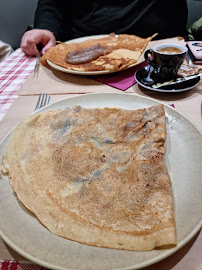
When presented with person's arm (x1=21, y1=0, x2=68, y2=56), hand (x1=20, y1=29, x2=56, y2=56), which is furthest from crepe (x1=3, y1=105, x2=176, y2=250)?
person's arm (x1=21, y1=0, x2=68, y2=56)

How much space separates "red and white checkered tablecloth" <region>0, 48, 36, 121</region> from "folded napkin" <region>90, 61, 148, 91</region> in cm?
50

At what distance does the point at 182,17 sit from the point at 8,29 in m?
2.67

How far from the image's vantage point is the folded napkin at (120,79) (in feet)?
4.06

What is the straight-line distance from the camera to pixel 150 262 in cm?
43

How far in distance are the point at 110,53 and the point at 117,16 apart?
0.70 meters

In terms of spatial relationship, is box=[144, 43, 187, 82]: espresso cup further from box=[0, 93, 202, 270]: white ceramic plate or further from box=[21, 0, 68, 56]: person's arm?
box=[21, 0, 68, 56]: person's arm

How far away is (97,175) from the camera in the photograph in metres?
0.65

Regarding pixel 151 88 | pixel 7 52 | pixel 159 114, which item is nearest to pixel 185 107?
pixel 151 88

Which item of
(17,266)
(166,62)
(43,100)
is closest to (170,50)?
(166,62)

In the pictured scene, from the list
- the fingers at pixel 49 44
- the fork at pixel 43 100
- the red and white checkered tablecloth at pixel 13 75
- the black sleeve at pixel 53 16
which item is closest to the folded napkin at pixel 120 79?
the fork at pixel 43 100

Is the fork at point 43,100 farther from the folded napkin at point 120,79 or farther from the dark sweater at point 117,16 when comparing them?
the dark sweater at point 117,16

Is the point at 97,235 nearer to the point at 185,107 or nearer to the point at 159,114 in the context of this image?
the point at 159,114

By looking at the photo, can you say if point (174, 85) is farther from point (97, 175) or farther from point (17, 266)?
point (17, 266)

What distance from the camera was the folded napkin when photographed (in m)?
1.24
